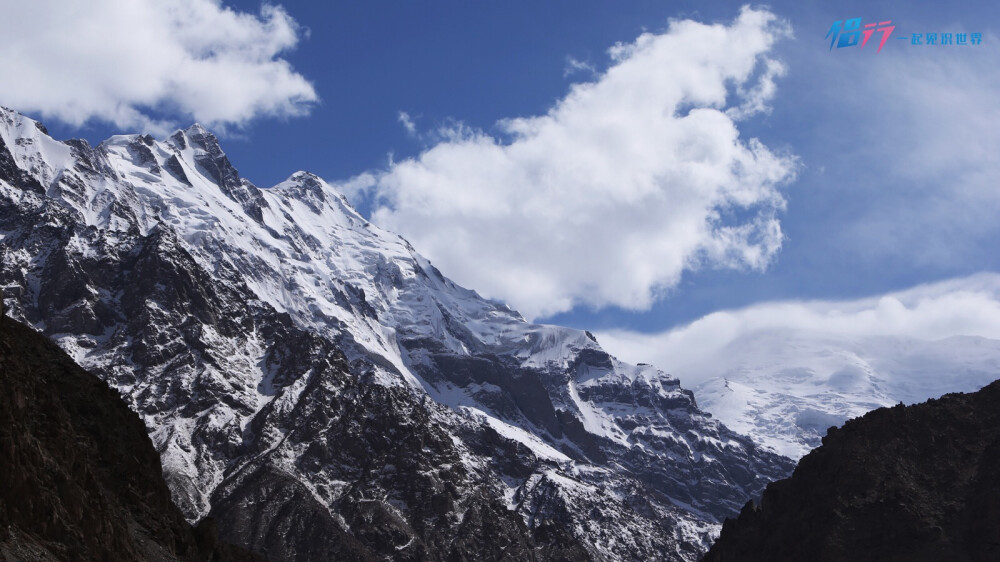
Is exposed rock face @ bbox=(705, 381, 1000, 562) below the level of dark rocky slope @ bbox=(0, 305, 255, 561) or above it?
above

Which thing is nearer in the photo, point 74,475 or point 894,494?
point 74,475

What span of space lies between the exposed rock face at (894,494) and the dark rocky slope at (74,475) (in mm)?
77723

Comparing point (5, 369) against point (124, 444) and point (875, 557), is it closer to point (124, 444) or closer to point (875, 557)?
point (124, 444)

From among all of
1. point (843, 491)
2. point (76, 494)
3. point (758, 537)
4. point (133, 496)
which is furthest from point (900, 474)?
point (76, 494)

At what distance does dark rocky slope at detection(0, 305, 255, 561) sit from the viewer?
75875 mm

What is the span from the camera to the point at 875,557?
14562 cm

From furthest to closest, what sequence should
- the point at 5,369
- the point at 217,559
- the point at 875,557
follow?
the point at 875,557 < the point at 217,559 < the point at 5,369

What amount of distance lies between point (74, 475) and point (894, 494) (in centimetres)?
10669

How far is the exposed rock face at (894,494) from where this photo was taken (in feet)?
470

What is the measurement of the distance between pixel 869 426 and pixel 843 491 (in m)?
13.2

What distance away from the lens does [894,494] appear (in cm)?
15150

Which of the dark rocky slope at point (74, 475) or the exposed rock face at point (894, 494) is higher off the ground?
the exposed rock face at point (894, 494)

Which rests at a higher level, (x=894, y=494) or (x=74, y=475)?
(x=894, y=494)

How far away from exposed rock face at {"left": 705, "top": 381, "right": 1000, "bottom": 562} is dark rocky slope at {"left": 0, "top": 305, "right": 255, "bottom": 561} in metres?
77.7
